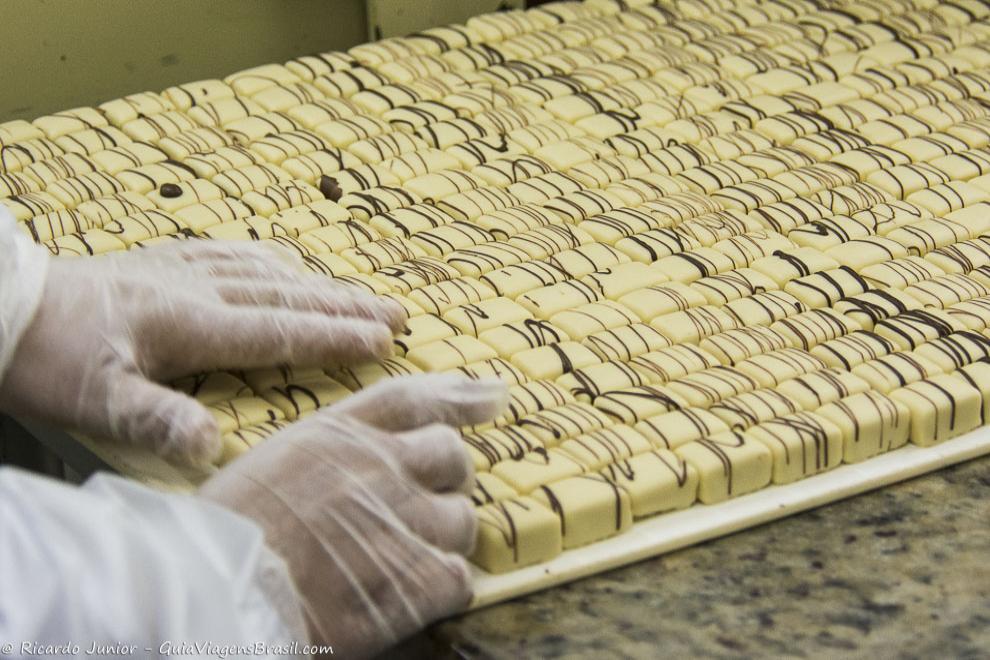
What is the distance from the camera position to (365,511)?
123 cm

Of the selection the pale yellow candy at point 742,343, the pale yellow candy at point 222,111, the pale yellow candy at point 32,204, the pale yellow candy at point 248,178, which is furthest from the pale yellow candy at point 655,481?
the pale yellow candy at point 222,111

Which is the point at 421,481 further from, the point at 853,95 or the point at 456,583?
the point at 853,95

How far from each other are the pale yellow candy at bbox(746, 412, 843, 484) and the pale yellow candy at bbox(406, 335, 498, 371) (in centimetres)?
32

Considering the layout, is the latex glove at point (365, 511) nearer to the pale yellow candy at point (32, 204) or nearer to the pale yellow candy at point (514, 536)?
the pale yellow candy at point (514, 536)

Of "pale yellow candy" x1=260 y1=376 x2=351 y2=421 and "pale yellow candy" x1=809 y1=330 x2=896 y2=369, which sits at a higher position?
"pale yellow candy" x1=809 y1=330 x2=896 y2=369

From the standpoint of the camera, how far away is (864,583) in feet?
4.13

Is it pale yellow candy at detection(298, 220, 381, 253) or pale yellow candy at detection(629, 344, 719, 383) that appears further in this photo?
pale yellow candy at detection(298, 220, 381, 253)

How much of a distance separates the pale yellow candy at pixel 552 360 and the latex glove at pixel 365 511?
22 cm

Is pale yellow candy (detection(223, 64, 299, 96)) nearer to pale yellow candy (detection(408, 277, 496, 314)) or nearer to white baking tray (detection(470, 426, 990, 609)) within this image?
pale yellow candy (detection(408, 277, 496, 314))

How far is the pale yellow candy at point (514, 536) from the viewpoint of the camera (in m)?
1.26

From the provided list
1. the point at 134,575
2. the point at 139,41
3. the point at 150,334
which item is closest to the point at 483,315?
the point at 150,334

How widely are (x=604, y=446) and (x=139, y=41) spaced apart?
175 centimetres

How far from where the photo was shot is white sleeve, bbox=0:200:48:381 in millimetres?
1434

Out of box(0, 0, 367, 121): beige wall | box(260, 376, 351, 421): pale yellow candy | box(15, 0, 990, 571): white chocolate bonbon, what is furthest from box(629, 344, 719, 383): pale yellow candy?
box(0, 0, 367, 121): beige wall
